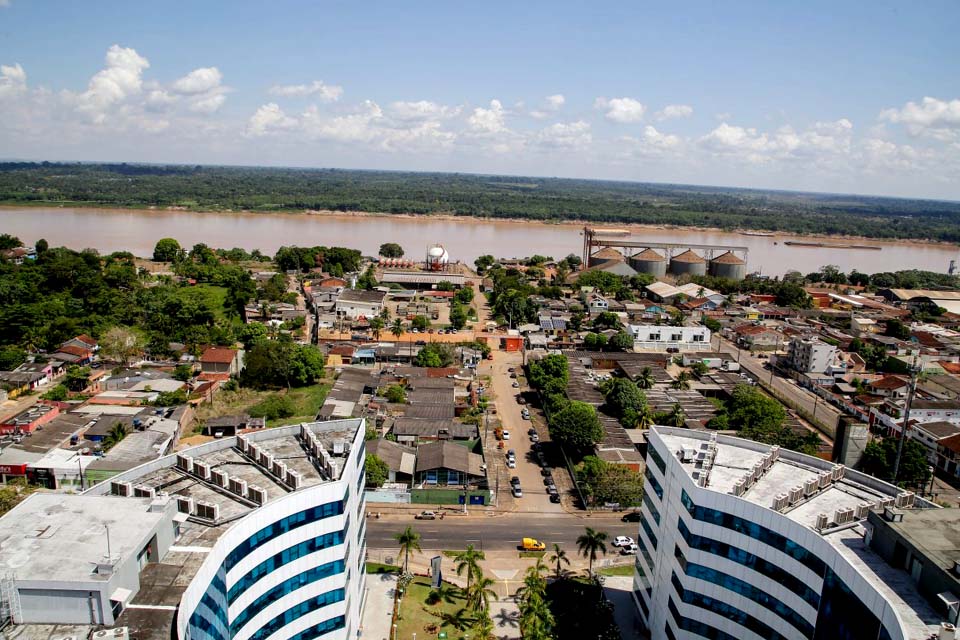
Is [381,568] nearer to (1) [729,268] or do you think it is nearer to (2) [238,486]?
(2) [238,486]

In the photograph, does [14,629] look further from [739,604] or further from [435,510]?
[435,510]

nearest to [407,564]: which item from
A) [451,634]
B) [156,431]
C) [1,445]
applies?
[451,634]

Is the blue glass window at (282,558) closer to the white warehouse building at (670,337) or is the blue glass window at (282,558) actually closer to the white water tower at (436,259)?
the white warehouse building at (670,337)

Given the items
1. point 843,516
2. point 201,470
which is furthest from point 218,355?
point 843,516

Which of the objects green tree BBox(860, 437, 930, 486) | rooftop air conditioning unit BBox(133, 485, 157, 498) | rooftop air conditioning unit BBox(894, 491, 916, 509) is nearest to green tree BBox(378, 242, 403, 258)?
green tree BBox(860, 437, 930, 486)

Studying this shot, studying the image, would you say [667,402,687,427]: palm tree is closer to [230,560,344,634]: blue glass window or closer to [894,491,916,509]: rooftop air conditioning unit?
[894,491,916,509]: rooftop air conditioning unit

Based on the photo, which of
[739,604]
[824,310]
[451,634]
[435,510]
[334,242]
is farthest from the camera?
[334,242]
